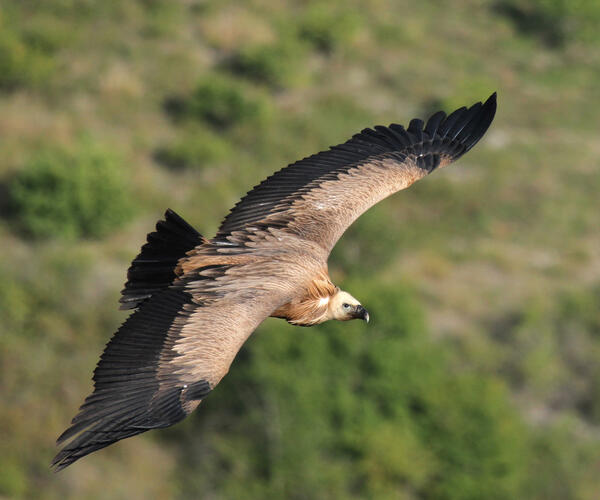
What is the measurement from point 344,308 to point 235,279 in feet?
4.62

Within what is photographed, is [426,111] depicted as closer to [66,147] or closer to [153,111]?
[153,111]

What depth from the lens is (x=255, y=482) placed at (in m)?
36.0

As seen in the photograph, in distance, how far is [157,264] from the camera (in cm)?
1120

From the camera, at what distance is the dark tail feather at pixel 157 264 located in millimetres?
11148

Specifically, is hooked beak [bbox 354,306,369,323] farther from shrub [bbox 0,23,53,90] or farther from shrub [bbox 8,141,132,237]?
shrub [bbox 0,23,53,90]

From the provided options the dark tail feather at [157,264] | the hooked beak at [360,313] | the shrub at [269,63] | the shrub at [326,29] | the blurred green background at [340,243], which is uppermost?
the shrub at [326,29]

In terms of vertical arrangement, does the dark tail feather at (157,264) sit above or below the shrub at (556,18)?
below

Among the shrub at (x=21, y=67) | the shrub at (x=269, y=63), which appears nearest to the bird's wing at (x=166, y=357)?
the shrub at (x=21, y=67)

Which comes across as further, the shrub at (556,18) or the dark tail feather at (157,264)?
the shrub at (556,18)

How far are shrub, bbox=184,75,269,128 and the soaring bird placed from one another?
3606 centimetres

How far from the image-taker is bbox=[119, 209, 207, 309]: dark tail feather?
439 inches

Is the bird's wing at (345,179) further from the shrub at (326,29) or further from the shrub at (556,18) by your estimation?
the shrub at (556,18)

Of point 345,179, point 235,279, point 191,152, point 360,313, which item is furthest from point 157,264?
point 191,152

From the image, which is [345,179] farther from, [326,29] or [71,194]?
[326,29]
